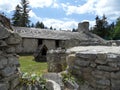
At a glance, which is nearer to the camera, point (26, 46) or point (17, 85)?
point (17, 85)

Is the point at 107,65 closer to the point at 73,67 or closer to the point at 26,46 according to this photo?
the point at 73,67

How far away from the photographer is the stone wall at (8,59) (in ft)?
13.6

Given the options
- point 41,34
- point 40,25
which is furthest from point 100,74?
point 40,25

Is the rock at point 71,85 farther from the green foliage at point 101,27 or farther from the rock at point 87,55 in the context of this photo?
the green foliage at point 101,27

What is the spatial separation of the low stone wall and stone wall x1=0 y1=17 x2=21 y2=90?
287 centimetres

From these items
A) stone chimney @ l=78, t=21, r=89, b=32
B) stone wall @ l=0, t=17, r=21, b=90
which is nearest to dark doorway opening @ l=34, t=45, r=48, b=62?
stone wall @ l=0, t=17, r=21, b=90

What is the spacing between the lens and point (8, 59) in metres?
4.32

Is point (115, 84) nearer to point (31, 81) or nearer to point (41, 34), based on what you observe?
point (31, 81)

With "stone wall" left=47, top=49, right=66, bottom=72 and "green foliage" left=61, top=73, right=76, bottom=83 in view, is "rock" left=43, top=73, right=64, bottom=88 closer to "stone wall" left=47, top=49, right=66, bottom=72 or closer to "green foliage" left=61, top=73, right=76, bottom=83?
"green foliage" left=61, top=73, right=76, bottom=83

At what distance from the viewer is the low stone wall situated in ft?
21.6

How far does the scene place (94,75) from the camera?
6.82m

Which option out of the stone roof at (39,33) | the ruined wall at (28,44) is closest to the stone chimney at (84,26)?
the stone roof at (39,33)

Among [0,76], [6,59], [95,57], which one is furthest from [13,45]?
[95,57]

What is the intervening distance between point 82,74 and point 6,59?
328 cm
